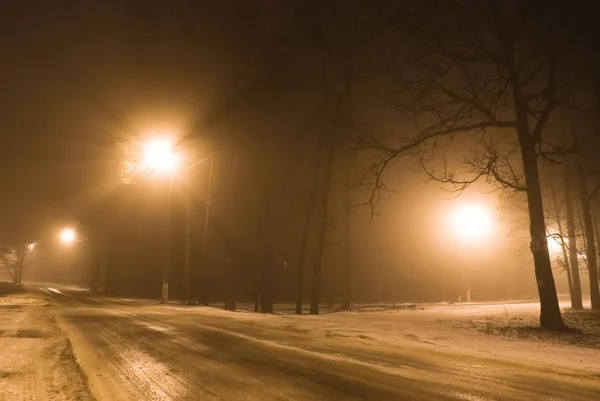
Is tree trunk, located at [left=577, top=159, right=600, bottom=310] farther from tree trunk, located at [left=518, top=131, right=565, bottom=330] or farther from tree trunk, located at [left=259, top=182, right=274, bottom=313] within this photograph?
tree trunk, located at [left=259, top=182, right=274, bottom=313]

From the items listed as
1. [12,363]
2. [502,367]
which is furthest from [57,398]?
[502,367]

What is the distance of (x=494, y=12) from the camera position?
48.0 feet

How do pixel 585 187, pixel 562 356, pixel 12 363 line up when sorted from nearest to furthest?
pixel 12 363 → pixel 562 356 → pixel 585 187

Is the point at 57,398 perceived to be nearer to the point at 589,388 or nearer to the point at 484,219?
the point at 589,388

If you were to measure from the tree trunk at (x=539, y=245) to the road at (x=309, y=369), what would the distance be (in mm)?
3770

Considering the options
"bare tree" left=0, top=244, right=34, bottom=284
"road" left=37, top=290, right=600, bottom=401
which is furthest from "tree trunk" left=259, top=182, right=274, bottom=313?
"bare tree" left=0, top=244, right=34, bottom=284

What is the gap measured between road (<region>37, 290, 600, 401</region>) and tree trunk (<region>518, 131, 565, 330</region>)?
3.77 m

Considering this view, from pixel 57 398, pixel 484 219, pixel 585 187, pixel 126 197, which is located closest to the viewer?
pixel 57 398

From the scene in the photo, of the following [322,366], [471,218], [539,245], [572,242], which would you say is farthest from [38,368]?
[471,218]

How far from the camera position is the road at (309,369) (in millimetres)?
5648

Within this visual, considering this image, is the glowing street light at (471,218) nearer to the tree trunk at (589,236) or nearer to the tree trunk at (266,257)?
the tree trunk at (589,236)

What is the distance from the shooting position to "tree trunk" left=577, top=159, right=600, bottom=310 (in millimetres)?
21844

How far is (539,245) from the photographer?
1373cm

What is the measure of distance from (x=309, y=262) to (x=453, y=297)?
15.2 meters
